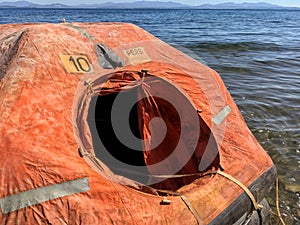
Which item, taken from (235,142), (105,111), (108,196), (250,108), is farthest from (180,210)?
(250,108)

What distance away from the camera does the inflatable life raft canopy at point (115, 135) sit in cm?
229

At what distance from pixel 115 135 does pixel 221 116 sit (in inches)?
55.3

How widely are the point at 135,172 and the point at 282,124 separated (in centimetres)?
432

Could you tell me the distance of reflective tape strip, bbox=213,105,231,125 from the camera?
342cm

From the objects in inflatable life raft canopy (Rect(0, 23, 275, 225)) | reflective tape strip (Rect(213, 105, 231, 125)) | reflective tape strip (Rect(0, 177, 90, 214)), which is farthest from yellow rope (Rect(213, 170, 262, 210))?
reflective tape strip (Rect(0, 177, 90, 214))

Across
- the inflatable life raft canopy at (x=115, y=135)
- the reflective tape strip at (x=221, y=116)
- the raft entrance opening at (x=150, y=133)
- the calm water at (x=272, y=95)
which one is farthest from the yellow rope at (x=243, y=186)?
the calm water at (x=272, y=95)

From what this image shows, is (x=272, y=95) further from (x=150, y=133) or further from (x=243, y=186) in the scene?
(x=243, y=186)

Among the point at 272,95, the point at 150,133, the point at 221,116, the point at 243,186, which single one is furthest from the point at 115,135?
the point at 272,95

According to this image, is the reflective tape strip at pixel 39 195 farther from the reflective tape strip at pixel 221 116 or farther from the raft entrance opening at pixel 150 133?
the reflective tape strip at pixel 221 116

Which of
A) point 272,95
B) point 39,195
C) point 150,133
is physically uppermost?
point 39,195

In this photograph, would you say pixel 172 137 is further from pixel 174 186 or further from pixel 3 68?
pixel 3 68

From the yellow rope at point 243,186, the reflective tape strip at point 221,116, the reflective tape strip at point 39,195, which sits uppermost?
the reflective tape strip at point 221,116

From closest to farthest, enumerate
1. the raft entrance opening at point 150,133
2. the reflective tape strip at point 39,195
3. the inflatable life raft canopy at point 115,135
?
the reflective tape strip at point 39,195, the inflatable life raft canopy at point 115,135, the raft entrance opening at point 150,133

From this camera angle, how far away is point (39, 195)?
221cm
